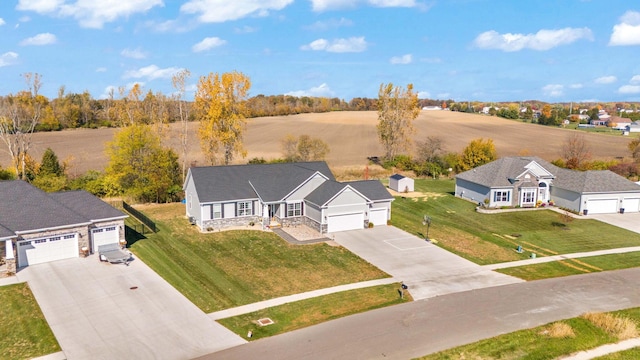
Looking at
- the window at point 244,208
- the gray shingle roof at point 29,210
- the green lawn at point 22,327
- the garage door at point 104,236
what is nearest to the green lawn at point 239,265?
the garage door at point 104,236

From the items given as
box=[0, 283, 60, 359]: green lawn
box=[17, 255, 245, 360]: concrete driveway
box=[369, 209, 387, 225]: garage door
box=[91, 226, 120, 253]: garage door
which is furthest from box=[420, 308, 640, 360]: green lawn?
box=[91, 226, 120, 253]: garage door

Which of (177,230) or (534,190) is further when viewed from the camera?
(534,190)

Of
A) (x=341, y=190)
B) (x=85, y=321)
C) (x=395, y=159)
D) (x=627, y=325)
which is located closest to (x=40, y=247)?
(x=85, y=321)

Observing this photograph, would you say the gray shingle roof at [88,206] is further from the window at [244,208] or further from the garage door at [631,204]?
the garage door at [631,204]

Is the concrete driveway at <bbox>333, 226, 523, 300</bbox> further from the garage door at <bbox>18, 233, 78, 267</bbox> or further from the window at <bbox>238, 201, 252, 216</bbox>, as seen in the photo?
the garage door at <bbox>18, 233, 78, 267</bbox>

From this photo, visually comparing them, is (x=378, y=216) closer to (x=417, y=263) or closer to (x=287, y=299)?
(x=417, y=263)

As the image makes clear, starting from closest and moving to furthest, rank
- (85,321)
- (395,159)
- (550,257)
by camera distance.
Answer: (85,321) < (550,257) < (395,159)

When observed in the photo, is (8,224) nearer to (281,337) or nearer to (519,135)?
(281,337)
